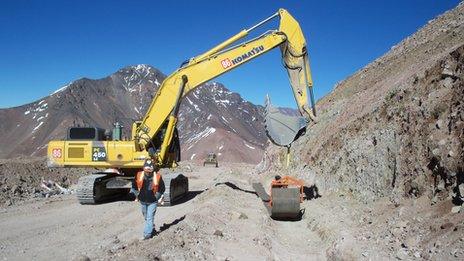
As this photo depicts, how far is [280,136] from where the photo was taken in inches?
623

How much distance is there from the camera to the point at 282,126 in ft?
52.5

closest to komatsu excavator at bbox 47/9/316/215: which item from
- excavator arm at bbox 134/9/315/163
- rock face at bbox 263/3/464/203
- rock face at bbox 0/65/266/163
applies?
excavator arm at bbox 134/9/315/163

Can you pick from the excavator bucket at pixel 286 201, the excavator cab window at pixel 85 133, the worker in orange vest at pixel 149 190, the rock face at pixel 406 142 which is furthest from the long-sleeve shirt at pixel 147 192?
the excavator cab window at pixel 85 133

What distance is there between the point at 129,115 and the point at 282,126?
129 meters

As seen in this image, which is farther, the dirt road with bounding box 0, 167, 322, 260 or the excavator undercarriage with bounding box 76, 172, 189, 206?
the excavator undercarriage with bounding box 76, 172, 189, 206

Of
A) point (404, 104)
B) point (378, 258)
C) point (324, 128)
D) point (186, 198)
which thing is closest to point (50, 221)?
point (186, 198)

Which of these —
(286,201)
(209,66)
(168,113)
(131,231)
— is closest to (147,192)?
(131,231)

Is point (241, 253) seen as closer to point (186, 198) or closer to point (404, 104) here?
point (404, 104)

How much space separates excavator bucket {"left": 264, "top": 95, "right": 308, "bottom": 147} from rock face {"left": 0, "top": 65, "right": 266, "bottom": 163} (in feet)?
214

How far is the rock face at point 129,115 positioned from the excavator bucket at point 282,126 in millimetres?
65321

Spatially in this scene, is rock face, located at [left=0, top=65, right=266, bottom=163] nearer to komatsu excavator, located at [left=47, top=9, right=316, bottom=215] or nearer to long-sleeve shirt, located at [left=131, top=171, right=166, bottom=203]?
komatsu excavator, located at [left=47, top=9, right=316, bottom=215]

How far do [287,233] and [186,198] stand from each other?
6.80 metres

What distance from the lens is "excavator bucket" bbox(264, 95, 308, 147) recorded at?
51.5ft

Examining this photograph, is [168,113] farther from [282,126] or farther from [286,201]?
[286,201]
